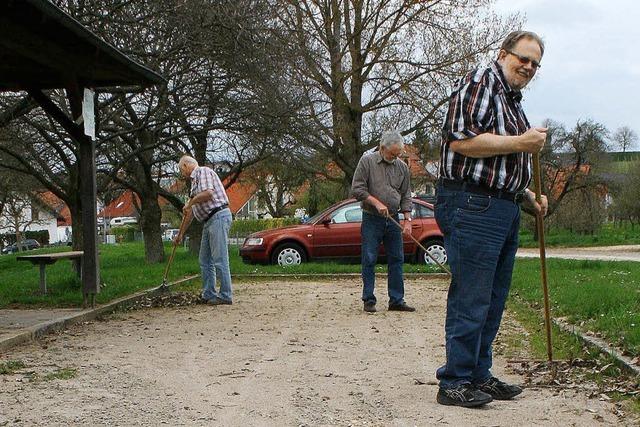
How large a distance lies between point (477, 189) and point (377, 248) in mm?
4802

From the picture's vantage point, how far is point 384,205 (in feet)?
30.5

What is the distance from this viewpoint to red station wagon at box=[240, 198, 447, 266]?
59.4ft

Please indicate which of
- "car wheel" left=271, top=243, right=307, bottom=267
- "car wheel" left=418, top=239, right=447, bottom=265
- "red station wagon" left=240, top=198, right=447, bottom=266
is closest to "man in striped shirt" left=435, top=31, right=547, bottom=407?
"car wheel" left=418, top=239, right=447, bottom=265

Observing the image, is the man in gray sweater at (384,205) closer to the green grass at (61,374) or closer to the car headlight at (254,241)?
the green grass at (61,374)

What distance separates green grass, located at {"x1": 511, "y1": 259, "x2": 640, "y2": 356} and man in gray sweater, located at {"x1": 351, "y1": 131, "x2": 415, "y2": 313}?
1.66m

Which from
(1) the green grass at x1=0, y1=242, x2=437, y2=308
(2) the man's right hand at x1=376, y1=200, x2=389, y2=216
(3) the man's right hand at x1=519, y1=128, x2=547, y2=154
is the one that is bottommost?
(1) the green grass at x1=0, y1=242, x2=437, y2=308

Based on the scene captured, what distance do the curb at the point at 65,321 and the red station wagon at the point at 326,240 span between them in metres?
6.67

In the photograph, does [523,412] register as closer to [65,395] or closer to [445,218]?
[445,218]

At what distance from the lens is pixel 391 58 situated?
2617 cm

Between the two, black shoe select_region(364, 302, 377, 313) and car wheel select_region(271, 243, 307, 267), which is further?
car wheel select_region(271, 243, 307, 267)

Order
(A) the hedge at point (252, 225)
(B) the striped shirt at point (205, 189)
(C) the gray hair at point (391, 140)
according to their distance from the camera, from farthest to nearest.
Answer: (A) the hedge at point (252, 225)
(B) the striped shirt at point (205, 189)
(C) the gray hair at point (391, 140)

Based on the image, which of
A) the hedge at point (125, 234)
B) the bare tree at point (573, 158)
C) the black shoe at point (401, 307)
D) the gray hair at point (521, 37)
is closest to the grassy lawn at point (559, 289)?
the black shoe at point (401, 307)

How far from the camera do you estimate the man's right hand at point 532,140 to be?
4.38m

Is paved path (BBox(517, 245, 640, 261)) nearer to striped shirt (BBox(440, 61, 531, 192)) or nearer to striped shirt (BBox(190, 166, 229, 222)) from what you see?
striped shirt (BBox(190, 166, 229, 222))
